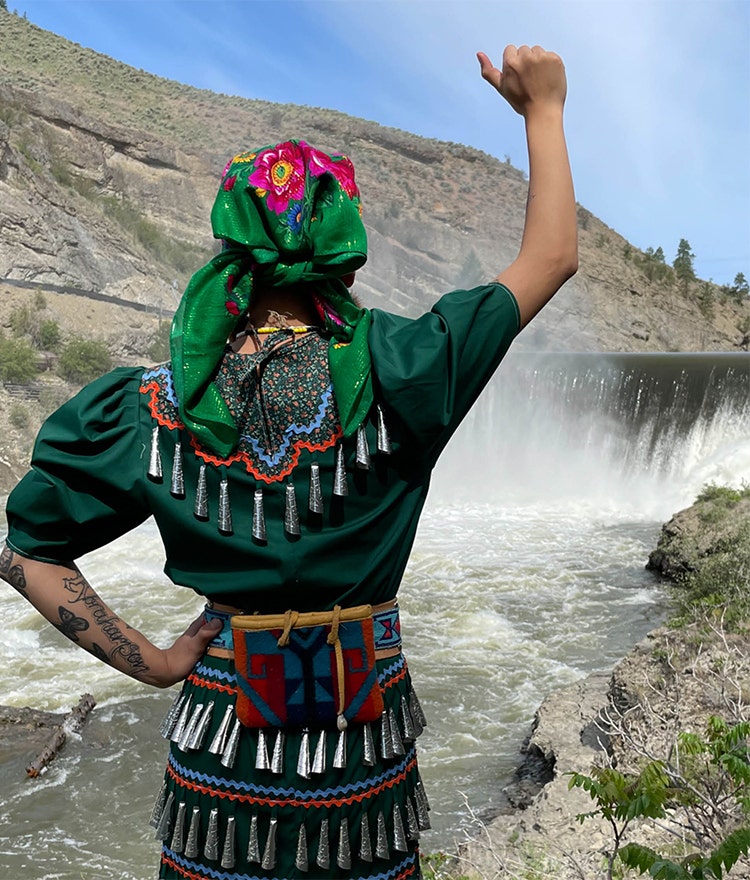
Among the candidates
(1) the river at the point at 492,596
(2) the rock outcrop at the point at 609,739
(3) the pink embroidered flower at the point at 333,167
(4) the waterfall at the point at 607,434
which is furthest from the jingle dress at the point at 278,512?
(4) the waterfall at the point at 607,434

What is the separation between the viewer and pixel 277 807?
139 centimetres

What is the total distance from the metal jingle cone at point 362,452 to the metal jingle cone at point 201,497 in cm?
22

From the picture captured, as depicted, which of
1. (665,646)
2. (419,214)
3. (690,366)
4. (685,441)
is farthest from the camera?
(419,214)

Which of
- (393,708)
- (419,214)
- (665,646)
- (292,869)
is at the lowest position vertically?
(665,646)

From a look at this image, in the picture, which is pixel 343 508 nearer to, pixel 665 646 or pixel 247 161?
pixel 247 161

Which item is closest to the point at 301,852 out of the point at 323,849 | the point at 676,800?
the point at 323,849

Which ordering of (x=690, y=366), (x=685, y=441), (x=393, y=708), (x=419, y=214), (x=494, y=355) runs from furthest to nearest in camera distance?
(x=419, y=214)
(x=690, y=366)
(x=685, y=441)
(x=393, y=708)
(x=494, y=355)

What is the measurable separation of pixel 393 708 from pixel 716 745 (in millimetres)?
1072

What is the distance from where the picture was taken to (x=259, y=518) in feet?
4.33

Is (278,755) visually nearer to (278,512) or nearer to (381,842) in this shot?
(381,842)

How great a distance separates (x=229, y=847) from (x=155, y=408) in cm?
65

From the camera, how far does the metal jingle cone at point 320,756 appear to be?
4.49 ft

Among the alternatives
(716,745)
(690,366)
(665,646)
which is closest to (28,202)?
(690,366)

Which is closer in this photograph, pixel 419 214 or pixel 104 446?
pixel 104 446
